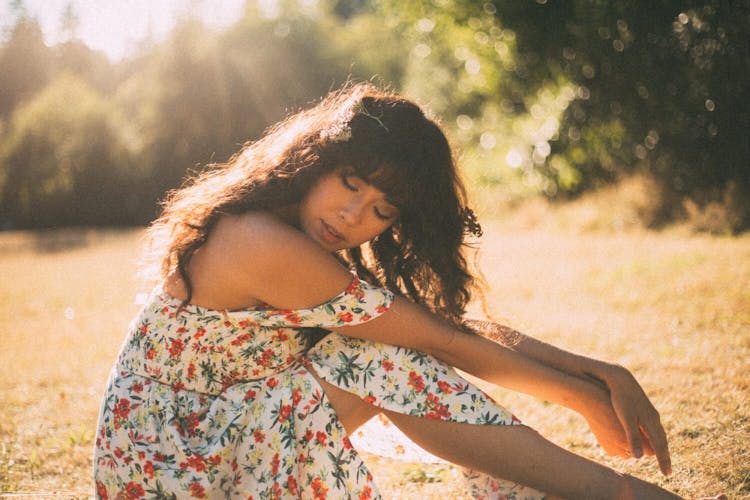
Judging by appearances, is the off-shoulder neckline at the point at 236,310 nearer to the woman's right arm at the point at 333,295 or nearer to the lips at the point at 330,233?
the woman's right arm at the point at 333,295

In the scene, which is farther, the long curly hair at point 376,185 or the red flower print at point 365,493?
the long curly hair at point 376,185

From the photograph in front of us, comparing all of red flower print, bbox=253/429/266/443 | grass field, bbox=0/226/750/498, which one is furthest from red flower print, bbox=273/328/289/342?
grass field, bbox=0/226/750/498

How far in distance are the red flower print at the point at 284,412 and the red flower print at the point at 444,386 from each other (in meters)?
0.48

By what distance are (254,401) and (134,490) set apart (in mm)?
451

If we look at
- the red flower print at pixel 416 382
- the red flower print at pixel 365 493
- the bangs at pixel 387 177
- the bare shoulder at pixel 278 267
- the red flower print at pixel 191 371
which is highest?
the bangs at pixel 387 177

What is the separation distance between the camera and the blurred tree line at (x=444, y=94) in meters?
Result: 8.54

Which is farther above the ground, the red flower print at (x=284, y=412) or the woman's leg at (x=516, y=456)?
the woman's leg at (x=516, y=456)

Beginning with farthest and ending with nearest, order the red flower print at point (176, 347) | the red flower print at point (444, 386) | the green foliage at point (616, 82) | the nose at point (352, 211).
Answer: the green foliage at point (616, 82) < the nose at point (352, 211) < the red flower print at point (176, 347) < the red flower print at point (444, 386)

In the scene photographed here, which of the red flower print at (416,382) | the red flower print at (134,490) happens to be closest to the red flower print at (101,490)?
the red flower print at (134,490)

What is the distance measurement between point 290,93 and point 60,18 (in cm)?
1000

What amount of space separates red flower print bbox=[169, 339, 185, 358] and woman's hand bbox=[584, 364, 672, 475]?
1392 millimetres

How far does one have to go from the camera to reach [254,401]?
212 cm

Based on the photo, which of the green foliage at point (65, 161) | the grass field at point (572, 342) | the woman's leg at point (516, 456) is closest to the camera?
the woman's leg at point (516, 456)

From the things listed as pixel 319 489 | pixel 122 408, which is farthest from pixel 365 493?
pixel 122 408
